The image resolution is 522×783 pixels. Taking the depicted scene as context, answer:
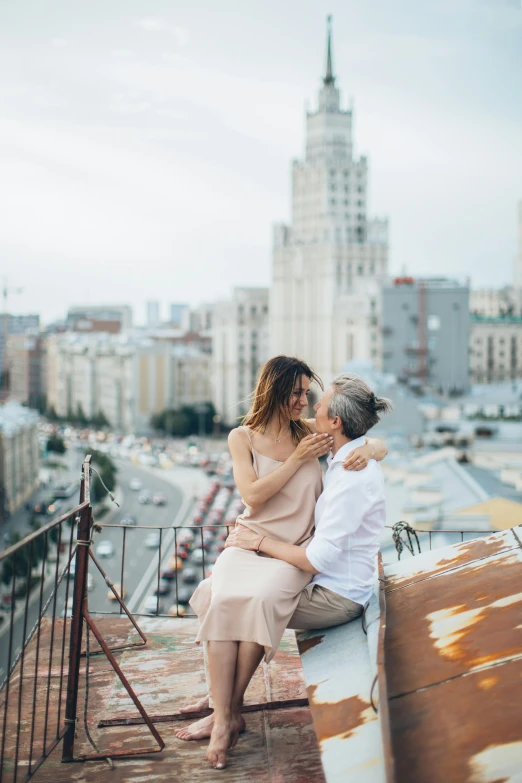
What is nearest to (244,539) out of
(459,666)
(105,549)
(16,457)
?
(459,666)

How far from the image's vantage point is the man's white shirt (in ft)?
8.59

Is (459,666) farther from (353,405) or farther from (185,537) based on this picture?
(185,537)

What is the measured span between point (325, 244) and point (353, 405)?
50440 millimetres

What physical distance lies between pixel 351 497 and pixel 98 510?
2838 cm

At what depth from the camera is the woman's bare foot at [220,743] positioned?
253 centimetres

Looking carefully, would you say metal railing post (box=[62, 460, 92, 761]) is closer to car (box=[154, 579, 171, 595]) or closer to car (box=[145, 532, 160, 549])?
car (box=[154, 579, 171, 595])

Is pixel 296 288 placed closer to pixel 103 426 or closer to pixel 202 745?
pixel 103 426

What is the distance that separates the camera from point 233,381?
58219mm

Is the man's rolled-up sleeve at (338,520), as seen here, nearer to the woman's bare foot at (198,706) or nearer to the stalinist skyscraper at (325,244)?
the woman's bare foot at (198,706)

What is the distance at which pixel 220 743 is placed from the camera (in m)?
2.55

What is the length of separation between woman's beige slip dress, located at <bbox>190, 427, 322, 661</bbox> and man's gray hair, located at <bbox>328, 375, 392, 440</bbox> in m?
0.18

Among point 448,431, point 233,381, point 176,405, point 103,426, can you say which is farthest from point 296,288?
point 448,431

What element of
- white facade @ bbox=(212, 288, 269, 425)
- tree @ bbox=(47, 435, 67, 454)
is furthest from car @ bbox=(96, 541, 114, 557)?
white facade @ bbox=(212, 288, 269, 425)

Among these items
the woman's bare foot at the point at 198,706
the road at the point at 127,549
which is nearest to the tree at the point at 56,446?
the road at the point at 127,549
